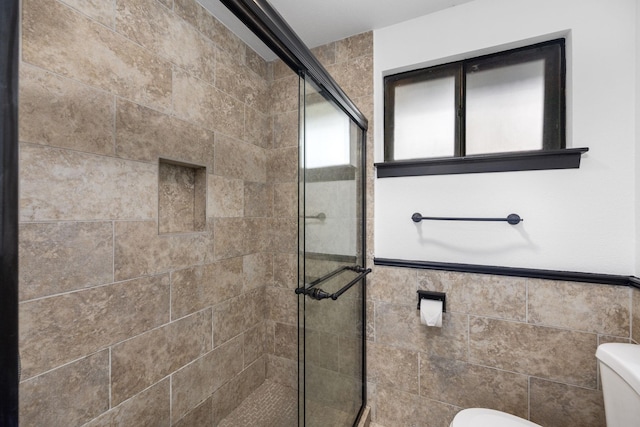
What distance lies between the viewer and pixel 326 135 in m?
1.18

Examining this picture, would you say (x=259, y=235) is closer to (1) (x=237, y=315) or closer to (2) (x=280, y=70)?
(1) (x=237, y=315)

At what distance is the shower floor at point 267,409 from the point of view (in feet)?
5.29

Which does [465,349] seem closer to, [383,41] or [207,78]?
[383,41]

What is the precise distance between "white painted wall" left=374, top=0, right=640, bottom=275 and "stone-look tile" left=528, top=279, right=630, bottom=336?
9 cm

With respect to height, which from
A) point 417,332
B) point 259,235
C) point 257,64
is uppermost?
→ point 257,64

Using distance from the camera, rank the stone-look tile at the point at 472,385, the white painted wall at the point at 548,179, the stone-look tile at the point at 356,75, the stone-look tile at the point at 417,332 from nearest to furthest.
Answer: the white painted wall at the point at 548,179
the stone-look tile at the point at 472,385
the stone-look tile at the point at 417,332
the stone-look tile at the point at 356,75

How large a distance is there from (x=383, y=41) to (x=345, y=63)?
0.26 m

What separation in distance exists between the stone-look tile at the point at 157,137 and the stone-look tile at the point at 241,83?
0.36 meters

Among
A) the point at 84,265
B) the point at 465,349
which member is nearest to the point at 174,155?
the point at 84,265

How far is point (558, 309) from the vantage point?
125 cm

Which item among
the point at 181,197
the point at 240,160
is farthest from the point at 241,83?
the point at 181,197

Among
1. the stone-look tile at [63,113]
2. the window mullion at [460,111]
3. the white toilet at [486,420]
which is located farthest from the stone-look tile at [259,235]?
the white toilet at [486,420]

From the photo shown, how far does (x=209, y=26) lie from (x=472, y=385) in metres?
2.46

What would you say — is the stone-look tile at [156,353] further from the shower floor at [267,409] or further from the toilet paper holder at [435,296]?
the toilet paper holder at [435,296]
